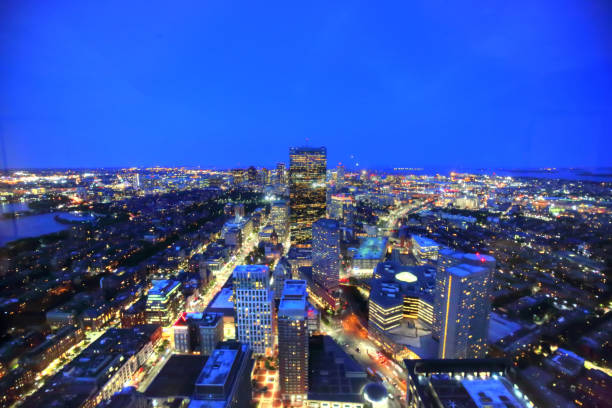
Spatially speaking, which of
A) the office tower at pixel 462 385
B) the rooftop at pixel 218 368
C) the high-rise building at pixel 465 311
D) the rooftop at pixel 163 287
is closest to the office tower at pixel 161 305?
the rooftop at pixel 163 287

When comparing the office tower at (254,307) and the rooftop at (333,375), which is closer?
the rooftop at (333,375)

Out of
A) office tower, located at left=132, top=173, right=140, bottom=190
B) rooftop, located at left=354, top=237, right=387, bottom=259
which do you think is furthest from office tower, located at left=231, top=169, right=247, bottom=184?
rooftop, located at left=354, top=237, right=387, bottom=259

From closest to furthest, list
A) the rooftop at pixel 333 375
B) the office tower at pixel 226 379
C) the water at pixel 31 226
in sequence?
the office tower at pixel 226 379 < the rooftop at pixel 333 375 < the water at pixel 31 226

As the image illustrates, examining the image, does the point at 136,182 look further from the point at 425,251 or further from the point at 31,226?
the point at 425,251

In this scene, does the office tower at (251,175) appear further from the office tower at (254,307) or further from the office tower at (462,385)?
the office tower at (462,385)

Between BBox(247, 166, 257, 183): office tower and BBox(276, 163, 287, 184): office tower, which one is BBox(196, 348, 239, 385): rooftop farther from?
BBox(247, 166, 257, 183): office tower

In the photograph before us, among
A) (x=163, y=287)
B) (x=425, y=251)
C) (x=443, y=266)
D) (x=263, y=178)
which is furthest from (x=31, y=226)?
(x=263, y=178)

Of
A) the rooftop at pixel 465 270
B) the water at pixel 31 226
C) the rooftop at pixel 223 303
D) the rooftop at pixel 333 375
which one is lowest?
the rooftop at pixel 333 375

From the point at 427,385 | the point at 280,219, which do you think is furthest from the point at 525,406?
the point at 280,219
